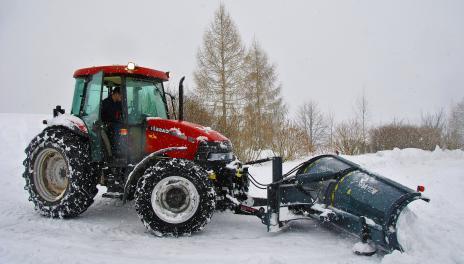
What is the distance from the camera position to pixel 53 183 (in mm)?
5887

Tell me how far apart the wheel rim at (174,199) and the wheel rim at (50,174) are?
1.72m

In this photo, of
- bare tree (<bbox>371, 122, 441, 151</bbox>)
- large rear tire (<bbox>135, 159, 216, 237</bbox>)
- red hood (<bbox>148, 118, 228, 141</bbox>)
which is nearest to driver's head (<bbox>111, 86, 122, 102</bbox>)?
red hood (<bbox>148, 118, 228, 141</bbox>)

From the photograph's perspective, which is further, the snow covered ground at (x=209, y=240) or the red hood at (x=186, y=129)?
the red hood at (x=186, y=129)

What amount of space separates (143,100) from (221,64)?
1426 centimetres

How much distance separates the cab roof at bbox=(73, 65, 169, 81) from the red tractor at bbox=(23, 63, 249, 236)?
15 millimetres

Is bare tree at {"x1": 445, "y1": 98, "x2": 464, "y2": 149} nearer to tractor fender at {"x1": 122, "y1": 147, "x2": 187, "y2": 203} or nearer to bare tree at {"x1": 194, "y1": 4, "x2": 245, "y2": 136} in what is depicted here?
bare tree at {"x1": 194, "y1": 4, "x2": 245, "y2": 136}

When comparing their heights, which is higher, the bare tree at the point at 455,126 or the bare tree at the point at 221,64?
the bare tree at the point at 221,64

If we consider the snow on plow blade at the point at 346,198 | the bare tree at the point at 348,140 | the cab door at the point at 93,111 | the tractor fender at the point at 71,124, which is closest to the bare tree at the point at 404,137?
the bare tree at the point at 348,140

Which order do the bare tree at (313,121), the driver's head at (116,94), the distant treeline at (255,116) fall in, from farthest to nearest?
the bare tree at (313,121) < the distant treeline at (255,116) < the driver's head at (116,94)

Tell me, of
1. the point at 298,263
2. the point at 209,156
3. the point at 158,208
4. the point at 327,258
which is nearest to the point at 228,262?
the point at 298,263

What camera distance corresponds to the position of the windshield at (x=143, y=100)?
18.2 feet

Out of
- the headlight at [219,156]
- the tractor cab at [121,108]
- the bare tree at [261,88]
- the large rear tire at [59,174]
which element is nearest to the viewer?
the headlight at [219,156]

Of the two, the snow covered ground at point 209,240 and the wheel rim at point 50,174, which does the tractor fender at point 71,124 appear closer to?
A: the wheel rim at point 50,174

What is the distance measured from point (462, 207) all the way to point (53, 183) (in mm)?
6341
